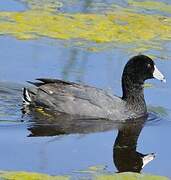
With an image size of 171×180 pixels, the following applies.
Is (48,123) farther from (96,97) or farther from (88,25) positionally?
(88,25)

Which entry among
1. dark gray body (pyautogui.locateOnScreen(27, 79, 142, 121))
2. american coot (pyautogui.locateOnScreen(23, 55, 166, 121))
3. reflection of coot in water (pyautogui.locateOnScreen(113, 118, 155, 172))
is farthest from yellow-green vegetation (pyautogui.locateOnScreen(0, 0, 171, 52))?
reflection of coot in water (pyautogui.locateOnScreen(113, 118, 155, 172))

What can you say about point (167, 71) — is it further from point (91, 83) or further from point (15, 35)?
point (15, 35)

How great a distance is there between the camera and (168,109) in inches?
412

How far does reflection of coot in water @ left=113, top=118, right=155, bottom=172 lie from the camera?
8641mm

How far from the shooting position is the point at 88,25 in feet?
43.6

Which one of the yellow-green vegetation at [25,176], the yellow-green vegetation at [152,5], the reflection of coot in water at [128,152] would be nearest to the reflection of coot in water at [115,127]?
the reflection of coot in water at [128,152]

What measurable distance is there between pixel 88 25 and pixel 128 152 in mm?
4466

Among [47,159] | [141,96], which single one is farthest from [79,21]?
[47,159]

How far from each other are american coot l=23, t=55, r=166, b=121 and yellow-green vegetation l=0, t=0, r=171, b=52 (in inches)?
68.4

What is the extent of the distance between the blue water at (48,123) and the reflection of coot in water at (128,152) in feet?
0.21

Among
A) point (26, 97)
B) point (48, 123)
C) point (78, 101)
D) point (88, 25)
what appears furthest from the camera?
point (88, 25)

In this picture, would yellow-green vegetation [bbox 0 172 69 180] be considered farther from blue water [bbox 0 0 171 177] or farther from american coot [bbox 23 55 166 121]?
american coot [bbox 23 55 166 121]

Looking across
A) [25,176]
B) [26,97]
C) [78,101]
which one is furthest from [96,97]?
[25,176]

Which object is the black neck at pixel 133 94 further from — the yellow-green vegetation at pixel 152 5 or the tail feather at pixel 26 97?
the yellow-green vegetation at pixel 152 5
